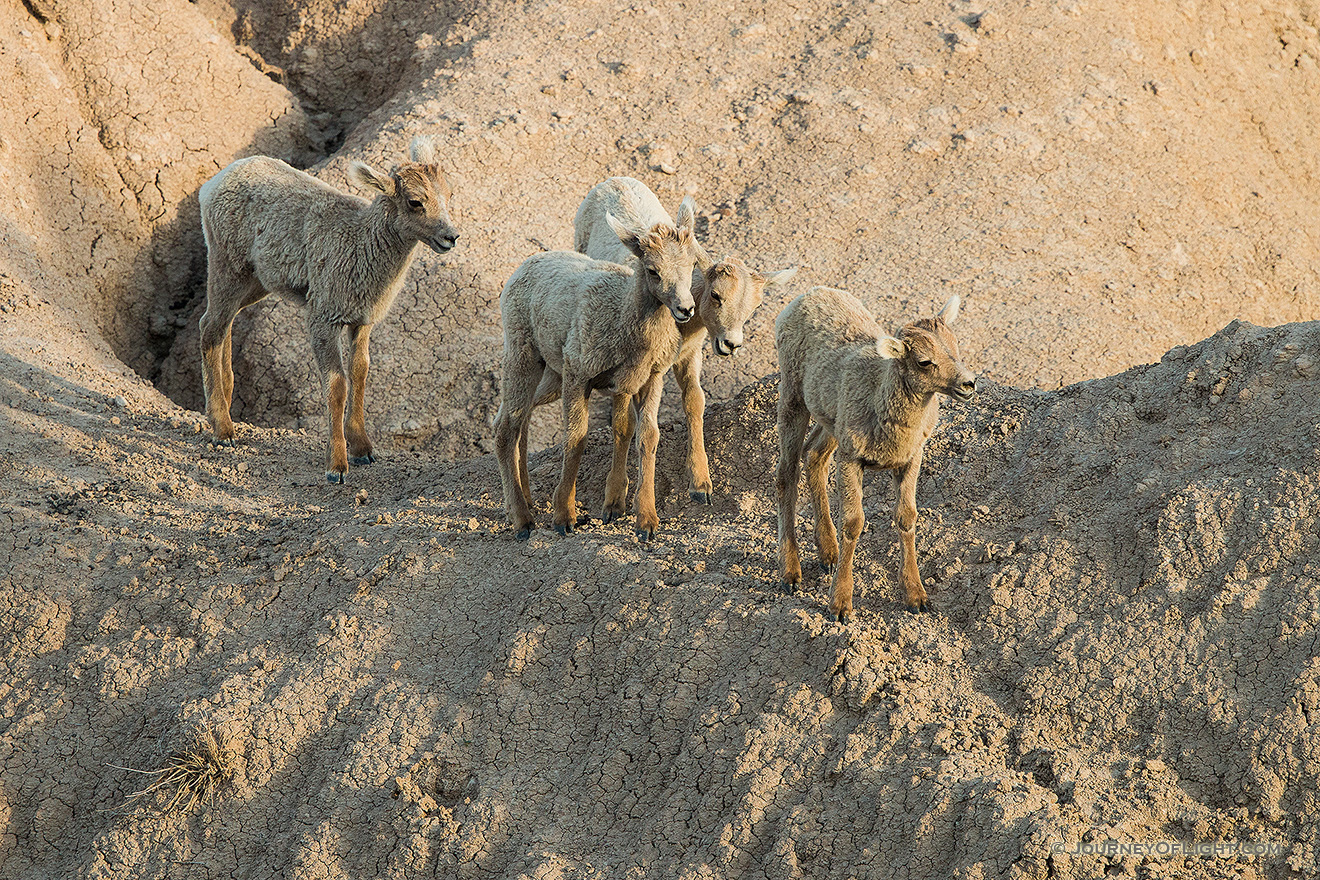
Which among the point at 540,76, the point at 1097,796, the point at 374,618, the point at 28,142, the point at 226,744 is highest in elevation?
the point at 540,76

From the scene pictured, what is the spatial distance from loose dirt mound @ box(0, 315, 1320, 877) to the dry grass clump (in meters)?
0.07

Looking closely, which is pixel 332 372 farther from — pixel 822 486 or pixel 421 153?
pixel 822 486

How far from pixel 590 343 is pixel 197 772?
352 cm

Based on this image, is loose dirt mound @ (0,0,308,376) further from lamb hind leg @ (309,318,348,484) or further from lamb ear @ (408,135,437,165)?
lamb ear @ (408,135,437,165)

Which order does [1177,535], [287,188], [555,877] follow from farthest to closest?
[287,188] → [1177,535] → [555,877]

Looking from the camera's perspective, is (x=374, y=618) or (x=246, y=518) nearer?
(x=374, y=618)

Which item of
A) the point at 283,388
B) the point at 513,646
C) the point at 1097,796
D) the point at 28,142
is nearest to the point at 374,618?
the point at 513,646

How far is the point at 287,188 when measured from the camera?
10.7 metres

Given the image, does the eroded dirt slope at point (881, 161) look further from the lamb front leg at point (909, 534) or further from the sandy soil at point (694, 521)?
the lamb front leg at point (909, 534)

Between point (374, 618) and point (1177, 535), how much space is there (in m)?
4.69

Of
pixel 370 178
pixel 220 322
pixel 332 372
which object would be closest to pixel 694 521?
pixel 332 372

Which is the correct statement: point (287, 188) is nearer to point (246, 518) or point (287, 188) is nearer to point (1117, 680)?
point (246, 518)

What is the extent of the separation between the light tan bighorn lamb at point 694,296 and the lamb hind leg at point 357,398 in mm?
2101

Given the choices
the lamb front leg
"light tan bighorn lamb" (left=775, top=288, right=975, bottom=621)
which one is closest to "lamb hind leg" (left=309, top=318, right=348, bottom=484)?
"light tan bighorn lamb" (left=775, top=288, right=975, bottom=621)
